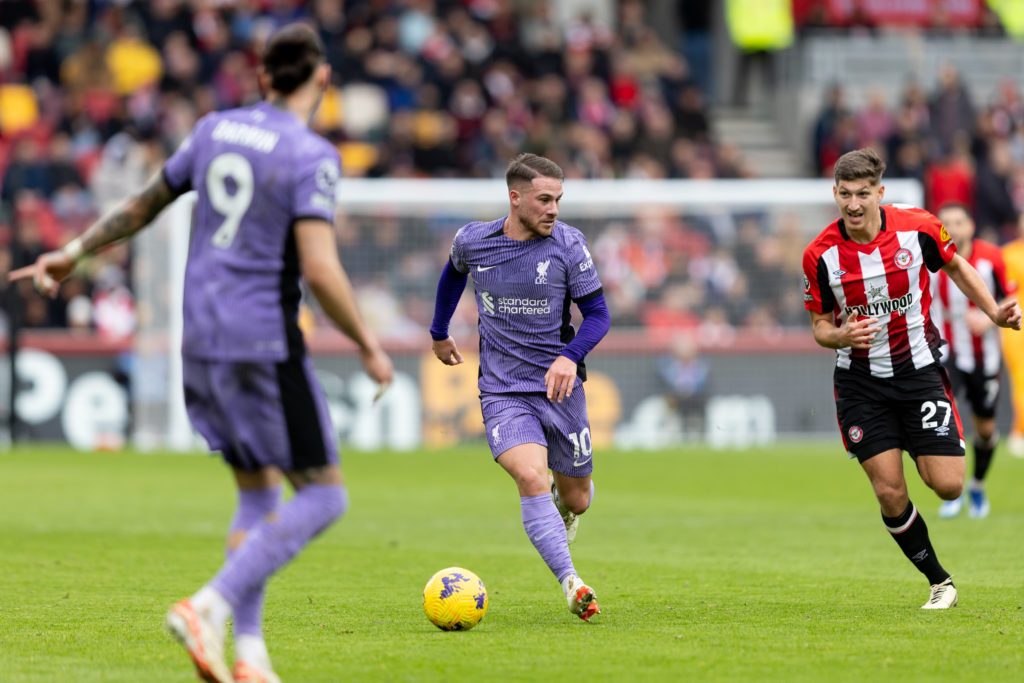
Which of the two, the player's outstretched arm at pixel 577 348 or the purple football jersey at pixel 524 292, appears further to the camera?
the purple football jersey at pixel 524 292

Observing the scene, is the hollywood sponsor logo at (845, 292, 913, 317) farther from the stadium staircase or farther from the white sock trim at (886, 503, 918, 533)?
the stadium staircase

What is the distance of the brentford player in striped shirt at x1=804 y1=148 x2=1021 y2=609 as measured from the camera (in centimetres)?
807

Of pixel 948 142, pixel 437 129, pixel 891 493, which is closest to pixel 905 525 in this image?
pixel 891 493

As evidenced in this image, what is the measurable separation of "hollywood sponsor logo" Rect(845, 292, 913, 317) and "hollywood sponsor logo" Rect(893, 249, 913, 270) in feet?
0.52

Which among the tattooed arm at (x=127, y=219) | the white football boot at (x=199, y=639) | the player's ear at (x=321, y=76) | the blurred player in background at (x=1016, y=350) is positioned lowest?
the blurred player in background at (x=1016, y=350)

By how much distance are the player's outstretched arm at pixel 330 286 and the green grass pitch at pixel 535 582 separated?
→ 4.38ft

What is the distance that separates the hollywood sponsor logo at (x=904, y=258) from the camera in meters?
8.15

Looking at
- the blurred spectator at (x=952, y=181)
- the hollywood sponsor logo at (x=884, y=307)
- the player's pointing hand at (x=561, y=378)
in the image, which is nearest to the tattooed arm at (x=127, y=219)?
the player's pointing hand at (x=561, y=378)

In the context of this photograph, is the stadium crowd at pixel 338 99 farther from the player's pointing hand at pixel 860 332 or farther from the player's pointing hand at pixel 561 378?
the player's pointing hand at pixel 860 332

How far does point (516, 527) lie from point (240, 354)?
7219 mm

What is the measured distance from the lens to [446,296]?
8.68 m

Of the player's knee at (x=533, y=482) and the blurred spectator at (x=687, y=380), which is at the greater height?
the player's knee at (x=533, y=482)

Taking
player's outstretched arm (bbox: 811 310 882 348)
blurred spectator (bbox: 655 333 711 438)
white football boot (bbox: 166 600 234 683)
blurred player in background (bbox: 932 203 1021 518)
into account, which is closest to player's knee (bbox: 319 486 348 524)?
white football boot (bbox: 166 600 234 683)

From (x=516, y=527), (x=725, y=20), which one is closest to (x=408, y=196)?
(x=516, y=527)
